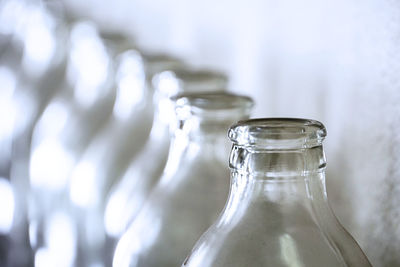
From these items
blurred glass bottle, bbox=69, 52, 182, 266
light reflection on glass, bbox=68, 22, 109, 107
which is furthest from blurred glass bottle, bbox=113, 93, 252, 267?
light reflection on glass, bbox=68, 22, 109, 107

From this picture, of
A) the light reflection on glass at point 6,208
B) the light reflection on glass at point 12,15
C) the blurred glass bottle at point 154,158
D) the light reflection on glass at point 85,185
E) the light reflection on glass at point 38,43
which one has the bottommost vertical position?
the light reflection on glass at point 6,208

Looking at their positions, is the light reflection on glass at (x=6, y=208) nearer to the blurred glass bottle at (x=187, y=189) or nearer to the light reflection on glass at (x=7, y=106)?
the light reflection on glass at (x=7, y=106)

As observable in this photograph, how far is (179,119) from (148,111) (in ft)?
0.48

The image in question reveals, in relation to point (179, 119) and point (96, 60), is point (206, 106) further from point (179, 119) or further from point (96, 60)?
point (96, 60)

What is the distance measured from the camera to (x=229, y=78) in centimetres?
46

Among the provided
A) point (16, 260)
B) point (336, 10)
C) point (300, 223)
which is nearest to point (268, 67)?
point (336, 10)

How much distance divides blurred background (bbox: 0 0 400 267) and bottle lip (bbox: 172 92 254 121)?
4 cm

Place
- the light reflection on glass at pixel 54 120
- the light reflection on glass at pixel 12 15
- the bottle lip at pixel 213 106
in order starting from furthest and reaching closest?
the light reflection on glass at pixel 12 15
the light reflection on glass at pixel 54 120
the bottle lip at pixel 213 106

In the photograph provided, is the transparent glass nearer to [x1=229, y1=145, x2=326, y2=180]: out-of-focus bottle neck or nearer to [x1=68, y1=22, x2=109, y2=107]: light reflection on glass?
[x1=68, y1=22, x2=109, y2=107]: light reflection on glass

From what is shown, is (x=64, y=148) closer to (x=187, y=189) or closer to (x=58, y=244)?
(x=58, y=244)

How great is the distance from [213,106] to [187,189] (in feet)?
0.13

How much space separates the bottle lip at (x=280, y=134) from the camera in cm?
22

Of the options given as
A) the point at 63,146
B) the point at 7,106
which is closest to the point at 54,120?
the point at 63,146

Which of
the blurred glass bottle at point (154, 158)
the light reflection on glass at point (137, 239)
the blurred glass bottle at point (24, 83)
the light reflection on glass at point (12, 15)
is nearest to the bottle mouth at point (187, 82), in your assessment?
the blurred glass bottle at point (154, 158)
